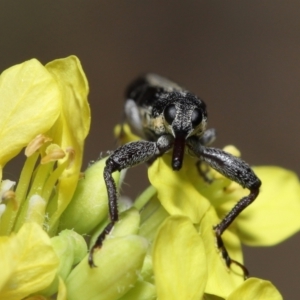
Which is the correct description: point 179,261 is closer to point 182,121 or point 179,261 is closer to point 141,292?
point 141,292

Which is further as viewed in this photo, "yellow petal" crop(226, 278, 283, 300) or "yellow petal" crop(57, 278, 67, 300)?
"yellow petal" crop(226, 278, 283, 300)

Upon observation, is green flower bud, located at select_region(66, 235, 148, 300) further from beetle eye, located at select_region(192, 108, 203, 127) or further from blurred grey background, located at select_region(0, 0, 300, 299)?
blurred grey background, located at select_region(0, 0, 300, 299)

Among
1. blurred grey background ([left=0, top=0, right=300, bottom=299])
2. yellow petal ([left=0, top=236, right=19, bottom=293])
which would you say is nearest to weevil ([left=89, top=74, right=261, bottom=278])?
yellow petal ([left=0, top=236, right=19, bottom=293])

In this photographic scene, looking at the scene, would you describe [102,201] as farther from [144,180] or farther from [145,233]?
[144,180]

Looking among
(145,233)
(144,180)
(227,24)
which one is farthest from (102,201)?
(227,24)

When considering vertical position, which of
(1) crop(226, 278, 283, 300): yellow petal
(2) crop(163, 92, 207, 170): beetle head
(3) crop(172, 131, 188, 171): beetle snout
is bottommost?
(1) crop(226, 278, 283, 300): yellow petal

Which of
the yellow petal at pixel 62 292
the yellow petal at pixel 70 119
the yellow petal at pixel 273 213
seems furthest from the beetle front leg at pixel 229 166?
the yellow petal at pixel 62 292

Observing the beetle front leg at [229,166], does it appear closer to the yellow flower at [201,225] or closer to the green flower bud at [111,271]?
the yellow flower at [201,225]
